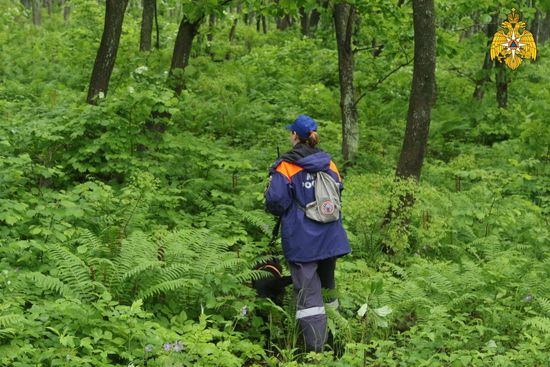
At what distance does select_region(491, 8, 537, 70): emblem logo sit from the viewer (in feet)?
43.9

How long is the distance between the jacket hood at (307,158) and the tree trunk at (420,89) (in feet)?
8.57

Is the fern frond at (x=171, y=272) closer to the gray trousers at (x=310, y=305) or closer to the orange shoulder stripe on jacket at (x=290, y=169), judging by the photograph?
the gray trousers at (x=310, y=305)

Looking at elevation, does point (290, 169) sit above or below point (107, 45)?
below

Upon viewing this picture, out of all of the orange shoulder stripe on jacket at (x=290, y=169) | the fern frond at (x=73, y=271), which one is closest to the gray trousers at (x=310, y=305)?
the orange shoulder stripe on jacket at (x=290, y=169)

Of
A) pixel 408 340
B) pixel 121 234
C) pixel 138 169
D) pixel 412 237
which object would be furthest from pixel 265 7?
pixel 408 340

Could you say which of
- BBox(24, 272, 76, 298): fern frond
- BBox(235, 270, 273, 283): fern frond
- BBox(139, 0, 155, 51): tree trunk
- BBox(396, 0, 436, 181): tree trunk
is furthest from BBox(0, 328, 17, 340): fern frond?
BBox(139, 0, 155, 51): tree trunk

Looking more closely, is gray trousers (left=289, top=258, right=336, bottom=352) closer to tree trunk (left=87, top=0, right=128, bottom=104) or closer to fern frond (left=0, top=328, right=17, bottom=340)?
fern frond (left=0, top=328, right=17, bottom=340)

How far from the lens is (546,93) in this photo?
12.5m

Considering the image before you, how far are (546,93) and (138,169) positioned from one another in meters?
8.90

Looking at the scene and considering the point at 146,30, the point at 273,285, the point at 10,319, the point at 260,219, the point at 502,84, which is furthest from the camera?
the point at 146,30

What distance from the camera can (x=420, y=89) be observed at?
24.2 ft

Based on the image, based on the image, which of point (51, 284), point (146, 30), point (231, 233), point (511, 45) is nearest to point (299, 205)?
point (51, 284)

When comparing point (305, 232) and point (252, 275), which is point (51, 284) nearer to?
point (252, 275)

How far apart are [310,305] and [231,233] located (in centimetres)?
222
